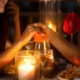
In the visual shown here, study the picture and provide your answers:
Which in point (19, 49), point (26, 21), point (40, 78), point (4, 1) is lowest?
point (40, 78)

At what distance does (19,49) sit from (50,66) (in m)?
0.17

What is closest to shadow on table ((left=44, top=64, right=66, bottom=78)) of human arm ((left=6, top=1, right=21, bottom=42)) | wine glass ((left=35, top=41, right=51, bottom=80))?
wine glass ((left=35, top=41, right=51, bottom=80))

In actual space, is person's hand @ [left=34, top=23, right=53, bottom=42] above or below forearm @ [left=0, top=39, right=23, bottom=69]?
above

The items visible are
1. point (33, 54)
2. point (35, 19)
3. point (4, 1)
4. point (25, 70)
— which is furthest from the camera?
point (35, 19)

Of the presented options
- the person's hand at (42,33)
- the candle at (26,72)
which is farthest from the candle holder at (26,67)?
the person's hand at (42,33)

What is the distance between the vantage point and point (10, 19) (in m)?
1.49

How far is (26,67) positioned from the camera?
0.95 m

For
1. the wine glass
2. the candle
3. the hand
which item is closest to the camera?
the candle

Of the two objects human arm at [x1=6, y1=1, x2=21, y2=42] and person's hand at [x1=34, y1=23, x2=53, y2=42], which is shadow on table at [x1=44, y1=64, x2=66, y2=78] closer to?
person's hand at [x1=34, y1=23, x2=53, y2=42]

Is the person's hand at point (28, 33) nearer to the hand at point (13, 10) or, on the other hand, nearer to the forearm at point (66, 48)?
the forearm at point (66, 48)

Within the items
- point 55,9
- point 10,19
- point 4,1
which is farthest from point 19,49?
point 55,9

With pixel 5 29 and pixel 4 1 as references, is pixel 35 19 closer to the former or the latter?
pixel 5 29

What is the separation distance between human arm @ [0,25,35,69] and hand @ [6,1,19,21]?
31 cm

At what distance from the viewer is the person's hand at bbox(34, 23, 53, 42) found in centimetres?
111
